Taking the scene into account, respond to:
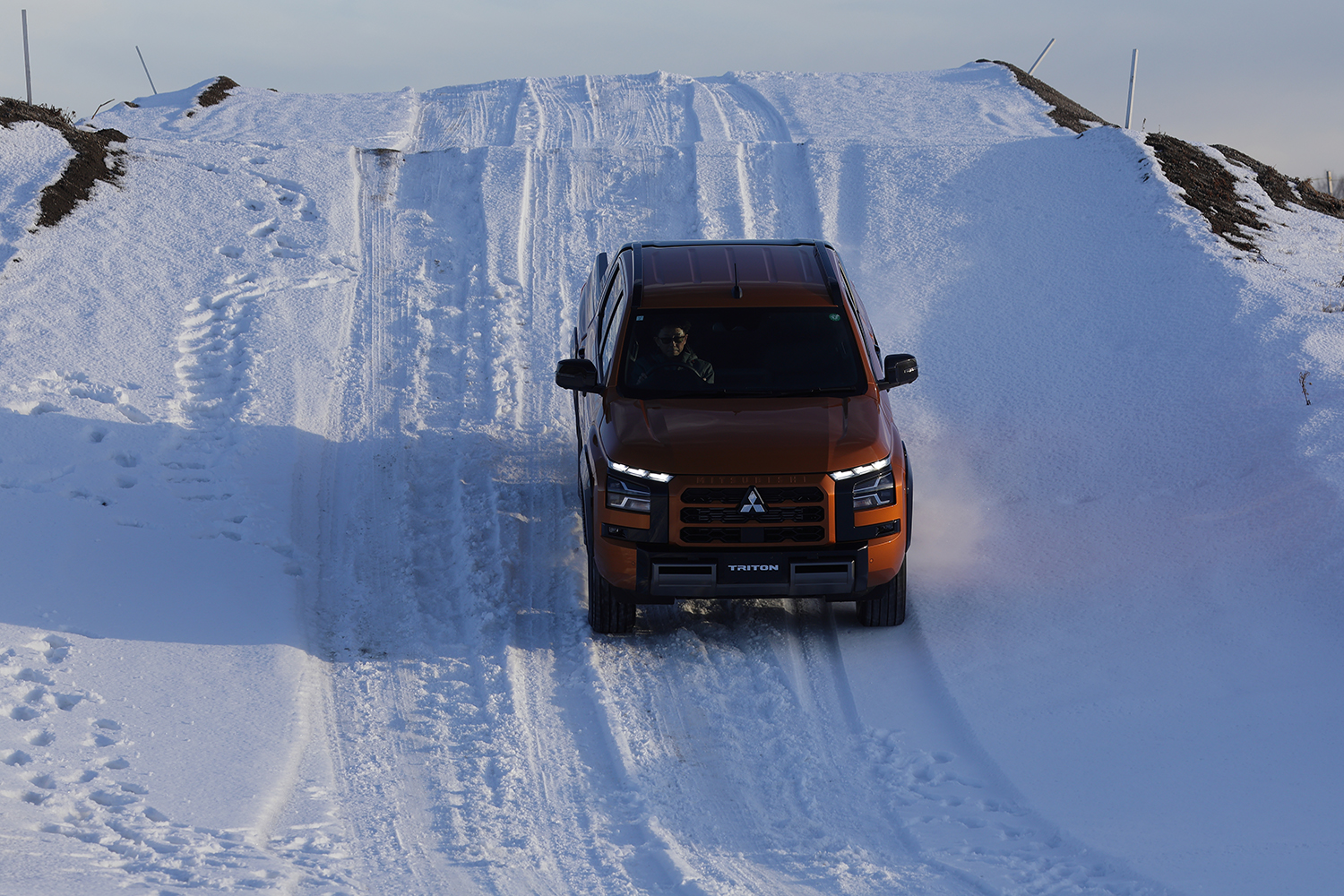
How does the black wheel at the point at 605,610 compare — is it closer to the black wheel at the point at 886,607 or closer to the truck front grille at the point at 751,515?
the truck front grille at the point at 751,515

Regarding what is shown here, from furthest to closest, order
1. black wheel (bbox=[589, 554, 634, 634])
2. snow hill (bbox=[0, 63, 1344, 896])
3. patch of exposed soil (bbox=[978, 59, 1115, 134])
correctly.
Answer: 1. patch of exposed soil (bbox=[978, 59, 1115, 134])
2. black wheel (bbox=[589, 554, 634, 634])
3. snow hill (bbox=[0, 63, 1344, 896])

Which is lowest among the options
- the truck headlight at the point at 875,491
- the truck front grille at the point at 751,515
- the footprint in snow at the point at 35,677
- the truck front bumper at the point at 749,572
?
the footprint in snow at the point at 35,677

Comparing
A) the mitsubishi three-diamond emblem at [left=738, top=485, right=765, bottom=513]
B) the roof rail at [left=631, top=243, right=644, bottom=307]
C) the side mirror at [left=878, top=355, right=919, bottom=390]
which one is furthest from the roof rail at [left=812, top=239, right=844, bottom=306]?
the mitsubishi three-diamond emblem at [left=738, top=485, right=765, bottom=513]

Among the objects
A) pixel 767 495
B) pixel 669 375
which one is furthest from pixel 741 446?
pixel 669 375

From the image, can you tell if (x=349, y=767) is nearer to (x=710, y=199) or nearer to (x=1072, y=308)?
(x=1072, y=308)

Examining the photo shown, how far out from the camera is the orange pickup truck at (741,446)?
682cm

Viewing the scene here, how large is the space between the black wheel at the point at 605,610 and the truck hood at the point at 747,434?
818 mm

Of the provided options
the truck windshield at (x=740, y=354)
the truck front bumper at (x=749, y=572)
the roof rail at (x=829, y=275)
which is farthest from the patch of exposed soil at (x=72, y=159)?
the truck front bumper at (x=749, y=572)

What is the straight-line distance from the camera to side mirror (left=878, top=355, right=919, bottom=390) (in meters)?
7.63

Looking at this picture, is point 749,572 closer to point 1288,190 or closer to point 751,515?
point 751,515

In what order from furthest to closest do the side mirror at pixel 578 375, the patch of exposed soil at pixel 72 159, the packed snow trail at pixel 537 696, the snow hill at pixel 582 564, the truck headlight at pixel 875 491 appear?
the patch of exposed soil at pixel 72 159
the side mirror at pixel 578 375
the truck headlight at pixel 875 491
the snow hill at pixel 582 564
the packed snow trail at pixel 537 696

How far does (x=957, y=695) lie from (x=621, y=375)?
2.79 m

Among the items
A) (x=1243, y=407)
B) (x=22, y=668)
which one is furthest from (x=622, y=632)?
(x=1243, y=407)

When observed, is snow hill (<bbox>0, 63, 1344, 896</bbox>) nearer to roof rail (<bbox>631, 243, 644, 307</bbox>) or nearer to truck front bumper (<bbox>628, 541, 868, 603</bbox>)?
truck front bumper (<bbox>628, 541, 868, 603</bbox>)
